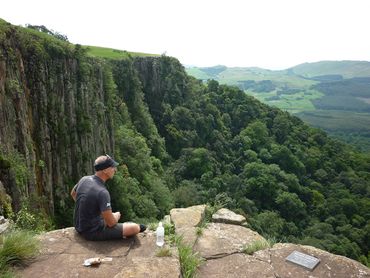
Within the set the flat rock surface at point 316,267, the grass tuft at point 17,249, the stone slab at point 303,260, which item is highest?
the grass tuft at point 17,249

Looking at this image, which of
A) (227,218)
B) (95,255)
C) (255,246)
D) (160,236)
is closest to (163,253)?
(160,236)

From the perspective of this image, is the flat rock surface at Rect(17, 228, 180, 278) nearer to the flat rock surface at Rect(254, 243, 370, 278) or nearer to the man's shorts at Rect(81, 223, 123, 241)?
the man's shorts at Rect(81, 223, 123, 241)

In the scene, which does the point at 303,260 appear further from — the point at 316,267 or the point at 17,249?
the point at 17,249

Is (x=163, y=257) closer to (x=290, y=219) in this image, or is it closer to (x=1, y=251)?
(x=1, y=251)

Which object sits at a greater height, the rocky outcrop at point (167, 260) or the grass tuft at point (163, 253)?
the grass tuft at point (163, 253)

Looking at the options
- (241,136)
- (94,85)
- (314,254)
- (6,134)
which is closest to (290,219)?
(241,136)

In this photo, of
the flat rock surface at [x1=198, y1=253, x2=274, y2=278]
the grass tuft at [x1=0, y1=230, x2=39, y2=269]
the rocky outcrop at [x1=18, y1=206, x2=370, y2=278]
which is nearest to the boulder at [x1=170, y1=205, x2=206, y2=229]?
the rocky outcrop at [x1=18, y1=206, x2=370, y2=278]

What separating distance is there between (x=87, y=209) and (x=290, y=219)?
71720mm

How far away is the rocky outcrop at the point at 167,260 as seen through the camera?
7926 mm

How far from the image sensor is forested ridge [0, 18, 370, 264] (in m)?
25.6

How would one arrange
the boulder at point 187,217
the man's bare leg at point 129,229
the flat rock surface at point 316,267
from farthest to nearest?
1. the boulder at point 187,217
2. the man's bare leg at point 129,229
3. the flat rock surface at point 316,267

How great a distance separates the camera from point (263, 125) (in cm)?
9850

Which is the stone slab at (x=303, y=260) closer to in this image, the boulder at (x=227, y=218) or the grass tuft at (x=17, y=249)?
the boulder at (x=227, y=218)

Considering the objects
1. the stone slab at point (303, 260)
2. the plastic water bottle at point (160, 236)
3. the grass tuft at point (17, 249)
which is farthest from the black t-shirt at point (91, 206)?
the stone slab at point (303, 260)
